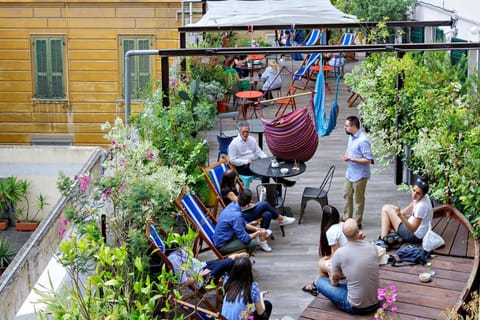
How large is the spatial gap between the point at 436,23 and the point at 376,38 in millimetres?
1843

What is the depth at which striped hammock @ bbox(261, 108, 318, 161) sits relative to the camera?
38.3ft

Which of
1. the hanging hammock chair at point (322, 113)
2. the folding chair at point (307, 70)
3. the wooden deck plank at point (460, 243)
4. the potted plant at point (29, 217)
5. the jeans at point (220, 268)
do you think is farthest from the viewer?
the potted plant at point (29, 217)

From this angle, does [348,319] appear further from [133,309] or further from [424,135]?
[424,135]

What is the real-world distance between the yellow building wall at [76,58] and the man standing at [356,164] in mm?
13950

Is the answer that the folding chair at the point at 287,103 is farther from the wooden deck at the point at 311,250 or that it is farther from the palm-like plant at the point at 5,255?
the palm-like plant at the point at 5,255

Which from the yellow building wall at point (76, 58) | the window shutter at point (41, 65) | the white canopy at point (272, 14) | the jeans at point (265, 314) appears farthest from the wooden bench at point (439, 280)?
the window shutter at point (41, 65)

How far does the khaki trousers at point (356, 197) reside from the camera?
424 inches

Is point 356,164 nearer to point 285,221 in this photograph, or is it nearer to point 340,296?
point 285,221

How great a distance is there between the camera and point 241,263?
7.46 meters

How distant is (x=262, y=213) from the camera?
10.4 meters

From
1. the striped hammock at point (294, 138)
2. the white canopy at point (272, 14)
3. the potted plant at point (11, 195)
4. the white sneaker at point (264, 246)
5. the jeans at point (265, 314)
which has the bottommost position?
the potted plant at point (11, 195)

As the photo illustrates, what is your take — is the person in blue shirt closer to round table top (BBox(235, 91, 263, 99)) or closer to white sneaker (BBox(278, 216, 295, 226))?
white sneaker (BBox(278, 216, 295, 226))

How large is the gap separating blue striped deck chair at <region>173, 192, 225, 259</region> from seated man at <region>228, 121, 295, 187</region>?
1.90 m

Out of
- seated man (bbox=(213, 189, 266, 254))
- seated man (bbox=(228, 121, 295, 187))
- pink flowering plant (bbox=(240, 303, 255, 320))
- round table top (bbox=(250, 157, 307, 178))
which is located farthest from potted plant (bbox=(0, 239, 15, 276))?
pink flowering plant (bbox=(240, 303, 255, 320))
